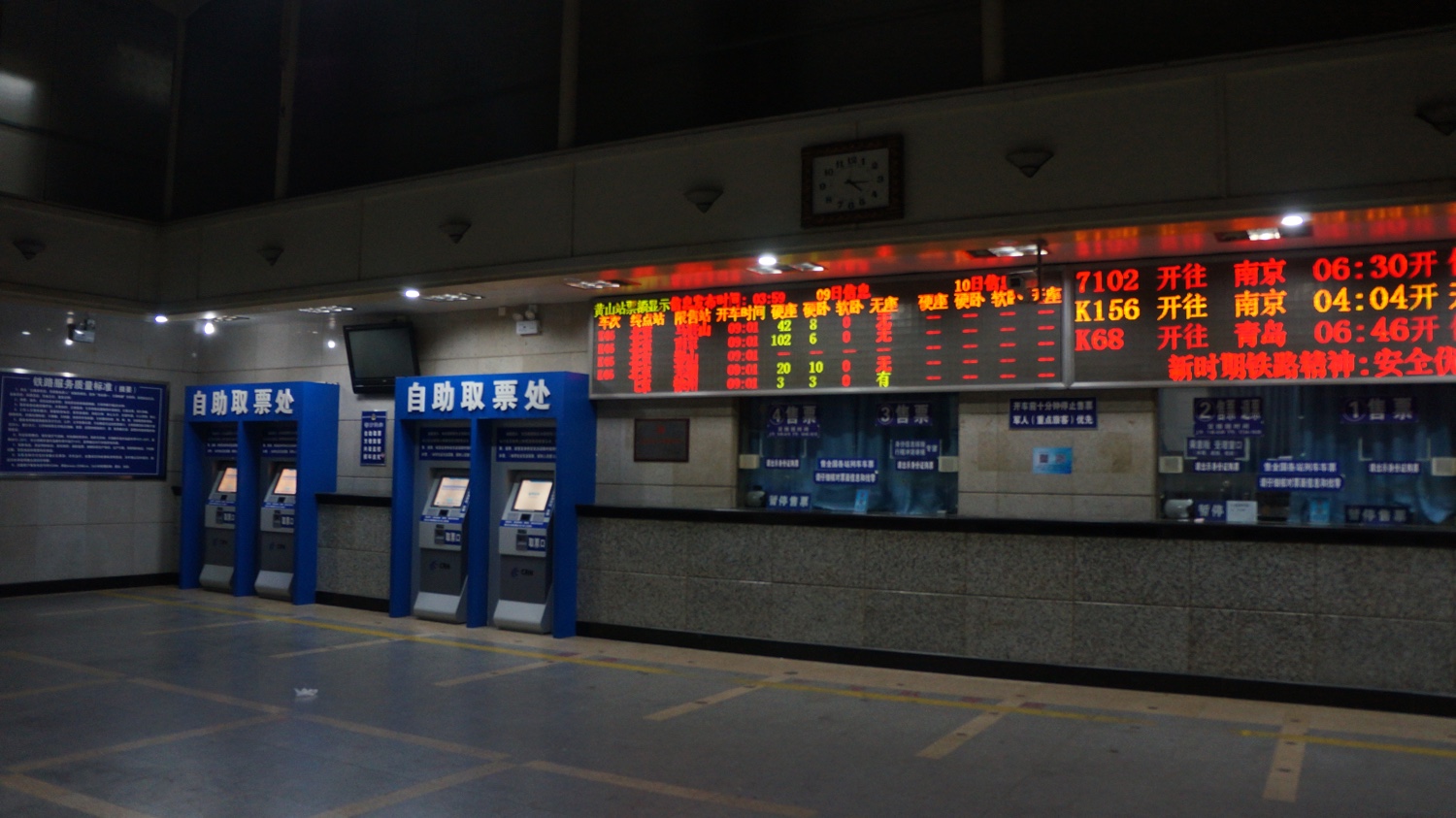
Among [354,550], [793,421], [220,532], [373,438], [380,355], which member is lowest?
[354,550]

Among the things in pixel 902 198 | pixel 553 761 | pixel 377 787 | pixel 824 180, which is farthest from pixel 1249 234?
pixel 377 787

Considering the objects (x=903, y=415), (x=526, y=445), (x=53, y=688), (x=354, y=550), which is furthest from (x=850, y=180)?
(x=354, y=550)

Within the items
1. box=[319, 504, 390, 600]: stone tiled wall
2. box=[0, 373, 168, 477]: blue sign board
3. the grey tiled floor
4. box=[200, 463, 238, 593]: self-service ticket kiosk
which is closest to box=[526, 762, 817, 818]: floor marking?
the grey tiled floor

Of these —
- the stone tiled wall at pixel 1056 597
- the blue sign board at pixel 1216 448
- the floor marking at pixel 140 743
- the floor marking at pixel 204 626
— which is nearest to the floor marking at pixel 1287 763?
the stone tiled wall at pixel 1056 597

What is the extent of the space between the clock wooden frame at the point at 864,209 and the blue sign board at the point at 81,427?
874 centimetres

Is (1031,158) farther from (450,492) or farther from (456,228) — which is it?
(450,492)

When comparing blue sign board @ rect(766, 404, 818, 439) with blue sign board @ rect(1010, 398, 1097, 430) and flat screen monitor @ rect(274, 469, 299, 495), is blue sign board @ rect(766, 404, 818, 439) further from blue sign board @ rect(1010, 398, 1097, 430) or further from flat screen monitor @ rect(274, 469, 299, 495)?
flat screen monitor @ rect(274, 469, 299, 495)

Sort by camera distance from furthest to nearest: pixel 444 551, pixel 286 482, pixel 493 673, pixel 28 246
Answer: pixel 286 482, pixel 28 246, pixel 444 551, pixel 493 673

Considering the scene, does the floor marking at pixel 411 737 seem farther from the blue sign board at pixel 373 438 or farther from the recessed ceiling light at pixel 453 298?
the blue sign board at pixel 373 438

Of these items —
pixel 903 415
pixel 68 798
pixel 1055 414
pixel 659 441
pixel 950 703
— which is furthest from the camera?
pixel 659 441

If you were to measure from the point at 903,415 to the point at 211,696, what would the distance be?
5.25 m

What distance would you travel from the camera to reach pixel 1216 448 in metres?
7.16

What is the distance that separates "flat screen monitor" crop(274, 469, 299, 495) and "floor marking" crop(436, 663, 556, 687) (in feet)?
15.7

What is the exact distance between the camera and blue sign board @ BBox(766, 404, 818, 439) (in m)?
8.52
